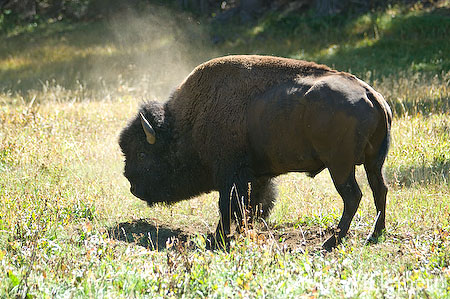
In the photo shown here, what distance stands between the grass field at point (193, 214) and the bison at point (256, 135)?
515mm

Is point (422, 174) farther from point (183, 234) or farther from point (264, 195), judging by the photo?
point (183, 234)

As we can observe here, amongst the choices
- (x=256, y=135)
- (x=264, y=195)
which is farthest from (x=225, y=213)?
(x=256, y=135)

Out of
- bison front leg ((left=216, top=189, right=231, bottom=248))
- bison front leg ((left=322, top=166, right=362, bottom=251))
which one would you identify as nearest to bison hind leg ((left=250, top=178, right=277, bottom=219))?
bison front leg ((left=216, top=189, right=231, bottom=248))

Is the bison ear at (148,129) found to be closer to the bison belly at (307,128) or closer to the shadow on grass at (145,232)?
the shadow on grass at (145,232)

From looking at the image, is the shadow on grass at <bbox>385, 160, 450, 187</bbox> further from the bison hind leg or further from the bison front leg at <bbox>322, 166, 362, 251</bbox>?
the bison front leg at <bbox>322, 166, 362, 251</bbox>

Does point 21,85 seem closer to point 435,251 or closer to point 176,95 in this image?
point 176,95

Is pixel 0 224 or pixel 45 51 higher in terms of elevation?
pixel 0 224

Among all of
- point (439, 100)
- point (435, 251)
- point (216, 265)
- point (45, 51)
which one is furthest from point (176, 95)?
point (45, 51)

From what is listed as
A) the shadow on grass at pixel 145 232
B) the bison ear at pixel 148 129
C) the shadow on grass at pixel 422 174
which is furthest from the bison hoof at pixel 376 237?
the bison ear at pixel 148 129

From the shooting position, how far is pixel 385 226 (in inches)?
244

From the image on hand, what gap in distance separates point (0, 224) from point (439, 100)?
8740 mm

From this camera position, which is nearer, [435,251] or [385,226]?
[435,251]

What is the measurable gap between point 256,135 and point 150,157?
139cm

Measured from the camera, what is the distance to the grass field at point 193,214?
165 inches
